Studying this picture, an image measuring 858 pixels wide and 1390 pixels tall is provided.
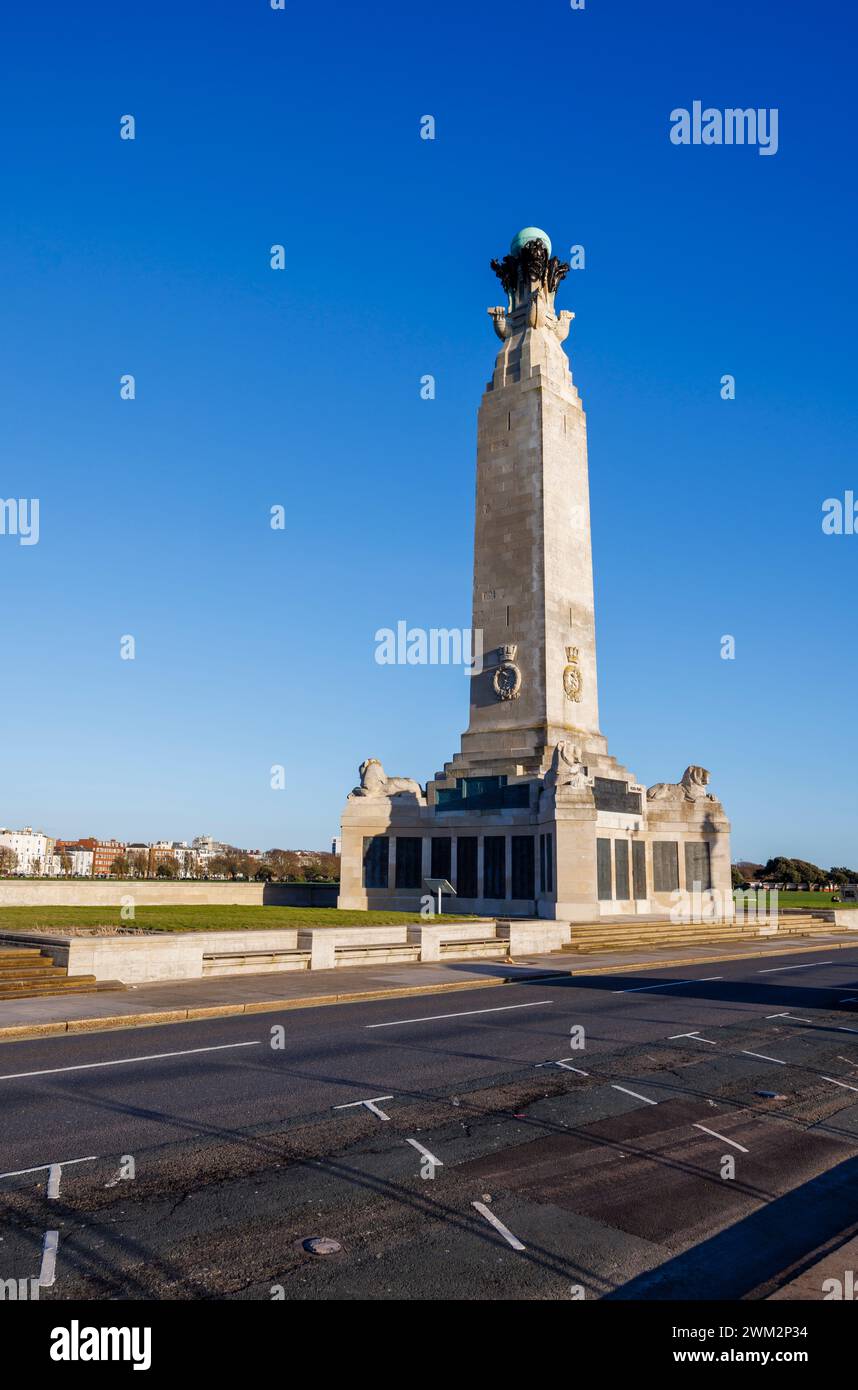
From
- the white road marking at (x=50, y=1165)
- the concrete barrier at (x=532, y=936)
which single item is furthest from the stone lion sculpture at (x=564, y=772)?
the white road marking at (x=50, y=1165)

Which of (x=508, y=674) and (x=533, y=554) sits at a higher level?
(x=533, y=554)

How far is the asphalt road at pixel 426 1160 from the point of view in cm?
706

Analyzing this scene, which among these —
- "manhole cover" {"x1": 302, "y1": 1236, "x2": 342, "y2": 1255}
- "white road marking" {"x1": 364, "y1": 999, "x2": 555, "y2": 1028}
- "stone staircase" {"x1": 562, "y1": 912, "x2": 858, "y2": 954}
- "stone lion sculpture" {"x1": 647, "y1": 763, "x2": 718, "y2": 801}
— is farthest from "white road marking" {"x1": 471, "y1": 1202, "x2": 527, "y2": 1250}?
"stone lion sculpture" {"x1": 647, "y1": 763, "x2": 718, "y2": 801}

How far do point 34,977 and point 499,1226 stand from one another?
626 inches

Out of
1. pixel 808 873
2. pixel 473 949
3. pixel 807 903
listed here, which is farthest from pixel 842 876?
pixel 473 949

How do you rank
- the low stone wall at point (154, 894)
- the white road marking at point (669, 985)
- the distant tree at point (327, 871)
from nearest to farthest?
1. the white road marking at point (669, 985)
2. the low stone wall at point (154, 894)
3. the distant tree at point (327, 871)

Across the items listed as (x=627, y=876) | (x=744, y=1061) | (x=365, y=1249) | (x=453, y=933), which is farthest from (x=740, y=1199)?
(x=627, y=876)

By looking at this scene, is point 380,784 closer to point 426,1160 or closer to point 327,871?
point 426,1160

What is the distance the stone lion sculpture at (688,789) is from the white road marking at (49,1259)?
42186 millimetres

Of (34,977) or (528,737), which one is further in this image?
(528,737)

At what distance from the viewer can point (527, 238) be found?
4866 centimetres

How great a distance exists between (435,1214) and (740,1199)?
287 centimetres

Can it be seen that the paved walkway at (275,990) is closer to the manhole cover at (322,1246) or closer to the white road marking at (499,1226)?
the manhole cover at (322,1246)

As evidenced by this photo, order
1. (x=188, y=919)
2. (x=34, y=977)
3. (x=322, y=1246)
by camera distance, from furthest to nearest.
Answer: (x=188, y=919) < (x=34, y=977) < (x=322, y=1246)
